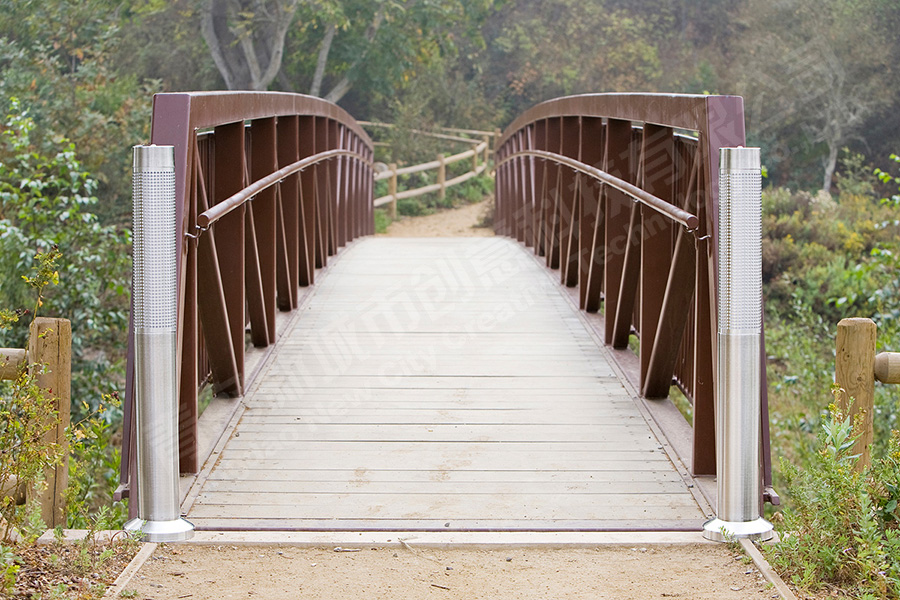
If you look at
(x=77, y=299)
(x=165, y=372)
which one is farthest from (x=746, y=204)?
(x=77, y=299)

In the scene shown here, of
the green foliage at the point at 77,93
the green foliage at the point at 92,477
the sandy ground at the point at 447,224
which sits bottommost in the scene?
the green foliage at the point at 92,477

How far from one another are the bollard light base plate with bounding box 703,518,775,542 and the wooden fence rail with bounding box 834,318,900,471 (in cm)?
44

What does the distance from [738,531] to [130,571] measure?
74.8 inches

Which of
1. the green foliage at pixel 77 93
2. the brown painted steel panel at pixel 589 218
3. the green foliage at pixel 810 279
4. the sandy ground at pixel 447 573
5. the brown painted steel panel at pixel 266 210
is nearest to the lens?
the sandy ground at pixel 447 573

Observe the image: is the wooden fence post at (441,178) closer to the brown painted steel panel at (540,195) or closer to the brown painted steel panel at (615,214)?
the brown painted steel panel at (540,195)

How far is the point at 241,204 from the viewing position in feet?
15.5

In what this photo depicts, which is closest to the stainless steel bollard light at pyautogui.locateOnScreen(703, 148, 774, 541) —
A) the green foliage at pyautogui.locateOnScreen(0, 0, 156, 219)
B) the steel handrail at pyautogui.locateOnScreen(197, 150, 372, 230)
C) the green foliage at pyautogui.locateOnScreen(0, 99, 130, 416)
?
the steel handrail at pyautogui.locateOnScreen(197, 150, 372, 230)

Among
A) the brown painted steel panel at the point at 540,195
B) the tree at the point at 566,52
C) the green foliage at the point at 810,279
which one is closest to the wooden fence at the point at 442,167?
the tree at the point at 566,52

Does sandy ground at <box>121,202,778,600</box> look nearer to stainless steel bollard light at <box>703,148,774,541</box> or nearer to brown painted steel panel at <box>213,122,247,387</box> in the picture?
stainless steel bollard light at <box>703,148,774,541</box>

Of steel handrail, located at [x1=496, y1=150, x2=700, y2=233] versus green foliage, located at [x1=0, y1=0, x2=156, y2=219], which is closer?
steel handrail, located at [x1=496, y1=150, x2=700, y2=233]

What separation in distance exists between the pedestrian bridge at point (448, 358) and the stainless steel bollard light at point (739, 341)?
0.20 metres

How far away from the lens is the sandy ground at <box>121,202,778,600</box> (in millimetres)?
2938

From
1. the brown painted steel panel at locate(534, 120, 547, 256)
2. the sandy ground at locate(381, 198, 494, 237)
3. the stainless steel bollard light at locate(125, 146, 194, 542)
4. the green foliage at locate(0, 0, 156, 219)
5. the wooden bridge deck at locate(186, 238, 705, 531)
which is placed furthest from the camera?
the sandy ground at locate(381, 198, 494, 237)

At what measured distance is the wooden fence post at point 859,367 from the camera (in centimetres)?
341
